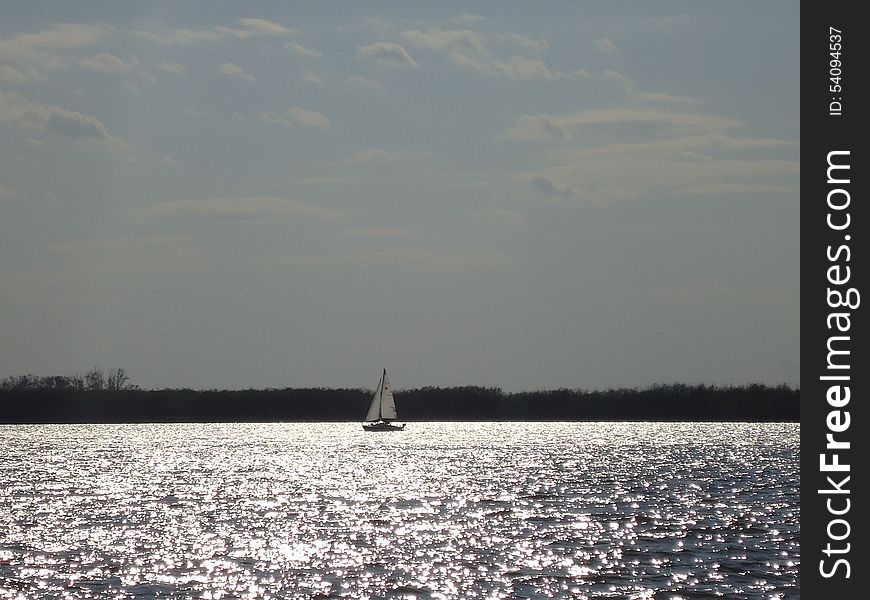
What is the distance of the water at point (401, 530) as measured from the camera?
143ft

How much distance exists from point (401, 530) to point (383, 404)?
124459mm

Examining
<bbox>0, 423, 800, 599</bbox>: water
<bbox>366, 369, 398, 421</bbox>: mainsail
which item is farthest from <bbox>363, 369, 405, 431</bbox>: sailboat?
<bbox>0, 423, 800, 599</bbox>: water

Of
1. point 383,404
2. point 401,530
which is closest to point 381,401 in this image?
point 383,404

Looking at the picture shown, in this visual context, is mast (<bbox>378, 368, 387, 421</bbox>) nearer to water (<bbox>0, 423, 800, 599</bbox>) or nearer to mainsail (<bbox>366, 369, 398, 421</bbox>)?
mainsail (<bbox>366, 369, 398, 421</bbox>)

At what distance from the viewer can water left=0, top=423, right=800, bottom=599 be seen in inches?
1713

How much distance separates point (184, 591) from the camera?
42.1m

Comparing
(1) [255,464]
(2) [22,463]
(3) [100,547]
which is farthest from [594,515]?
(2) [22,463]

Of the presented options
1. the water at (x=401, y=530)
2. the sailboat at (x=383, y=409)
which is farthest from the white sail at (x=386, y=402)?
the water at (x=401, y=530)

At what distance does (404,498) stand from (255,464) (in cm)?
5016

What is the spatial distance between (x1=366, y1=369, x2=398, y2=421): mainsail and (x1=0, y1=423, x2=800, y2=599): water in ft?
184

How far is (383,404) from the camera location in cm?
18538

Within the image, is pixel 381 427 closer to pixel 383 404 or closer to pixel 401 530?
pixel 383 404

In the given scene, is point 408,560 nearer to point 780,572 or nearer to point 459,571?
point 459,571

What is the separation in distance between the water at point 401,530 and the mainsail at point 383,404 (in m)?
56.0
